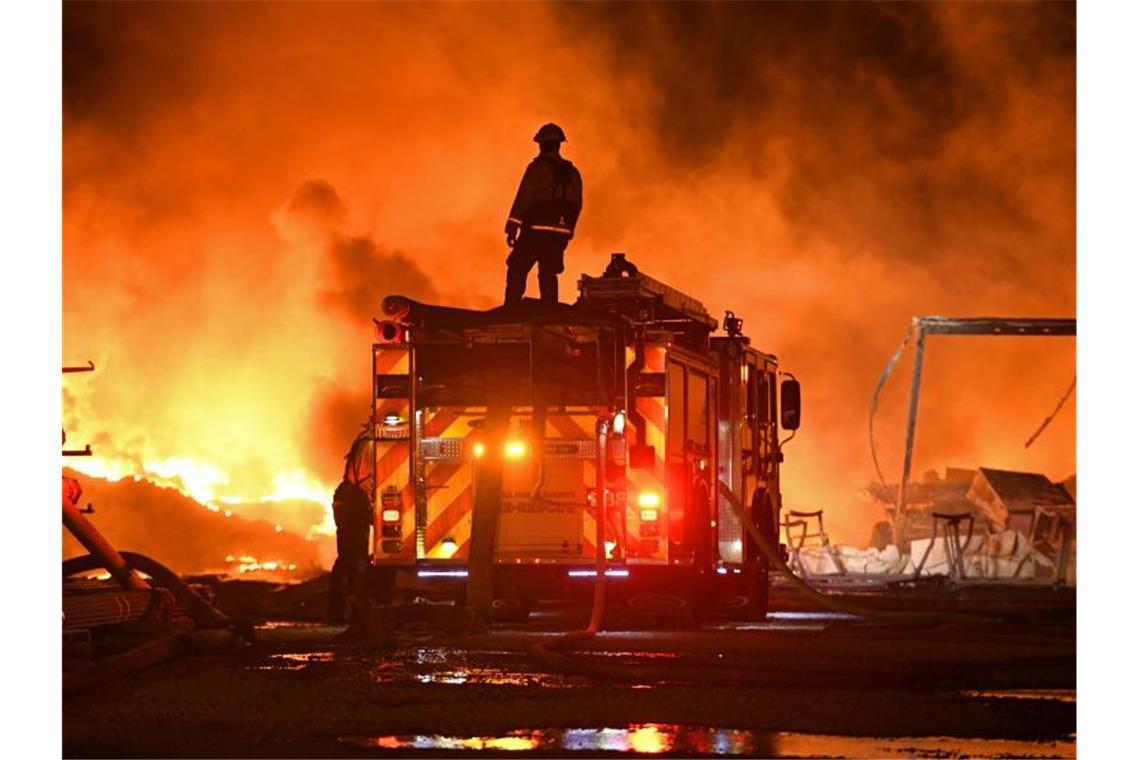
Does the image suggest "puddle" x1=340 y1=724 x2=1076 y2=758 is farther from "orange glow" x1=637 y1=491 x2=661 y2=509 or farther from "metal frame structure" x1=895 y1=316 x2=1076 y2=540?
"metal frame structure" x1=895 y1=316 x2=1076 y2=540

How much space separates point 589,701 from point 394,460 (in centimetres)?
575

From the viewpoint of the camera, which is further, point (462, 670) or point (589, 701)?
point (462, 670)

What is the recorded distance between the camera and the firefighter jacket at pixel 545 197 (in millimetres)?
14328

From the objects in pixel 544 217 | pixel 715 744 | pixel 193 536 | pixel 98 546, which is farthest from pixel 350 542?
pixel 193 536

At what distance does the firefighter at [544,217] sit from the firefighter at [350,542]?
6.21ft

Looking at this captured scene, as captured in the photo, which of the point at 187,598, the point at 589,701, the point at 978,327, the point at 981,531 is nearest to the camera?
the point at 589,701

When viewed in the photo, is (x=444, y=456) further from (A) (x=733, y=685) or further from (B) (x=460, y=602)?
(A) (x=733, y=685)

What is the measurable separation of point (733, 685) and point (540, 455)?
4.37 metres

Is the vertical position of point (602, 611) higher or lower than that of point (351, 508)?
lower

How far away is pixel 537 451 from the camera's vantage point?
45.3ft

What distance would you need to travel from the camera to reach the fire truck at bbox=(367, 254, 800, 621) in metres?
13.9

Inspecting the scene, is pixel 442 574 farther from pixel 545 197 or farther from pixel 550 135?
pixel 550 135
